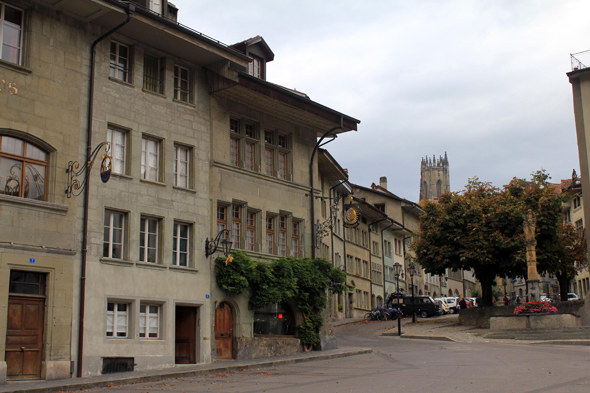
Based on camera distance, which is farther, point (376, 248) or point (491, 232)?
point (376, 248)

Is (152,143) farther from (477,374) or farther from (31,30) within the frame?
(477,374)

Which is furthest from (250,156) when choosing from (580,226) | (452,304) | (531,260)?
(580,226)

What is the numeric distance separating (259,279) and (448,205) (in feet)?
71.8

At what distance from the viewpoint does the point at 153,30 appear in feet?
70.7

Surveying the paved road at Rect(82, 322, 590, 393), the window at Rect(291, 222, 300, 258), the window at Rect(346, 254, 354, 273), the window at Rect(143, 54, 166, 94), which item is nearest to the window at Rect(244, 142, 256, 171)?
the window at Rect(291, 222, 300, 258)

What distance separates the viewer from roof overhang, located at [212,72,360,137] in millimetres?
24656


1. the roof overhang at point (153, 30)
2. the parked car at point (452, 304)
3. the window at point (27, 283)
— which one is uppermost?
the roof overhang at point (153, 30)

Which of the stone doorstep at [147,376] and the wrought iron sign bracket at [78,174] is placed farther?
the wrought iron sign bracket at [78,174]

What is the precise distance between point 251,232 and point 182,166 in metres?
4.05

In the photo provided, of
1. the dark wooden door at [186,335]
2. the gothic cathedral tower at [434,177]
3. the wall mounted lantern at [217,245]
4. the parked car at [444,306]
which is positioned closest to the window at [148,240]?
the wall mounted lantern at [217,245]

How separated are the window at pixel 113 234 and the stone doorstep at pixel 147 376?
364 centimetres

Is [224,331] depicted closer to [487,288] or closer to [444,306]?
[487,288]

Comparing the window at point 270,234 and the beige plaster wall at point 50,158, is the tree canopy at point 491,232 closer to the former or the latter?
the window at point 270,234

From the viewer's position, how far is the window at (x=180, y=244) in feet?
74.3
